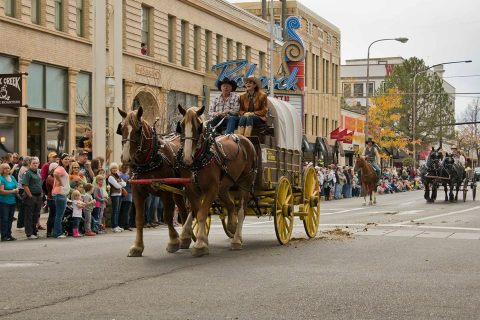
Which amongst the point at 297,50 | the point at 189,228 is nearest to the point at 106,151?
the point at 189,228

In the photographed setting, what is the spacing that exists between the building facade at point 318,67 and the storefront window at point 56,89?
28.6m

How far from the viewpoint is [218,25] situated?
5003cm

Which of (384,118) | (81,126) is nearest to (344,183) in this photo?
(81,126)

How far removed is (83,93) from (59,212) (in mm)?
18003

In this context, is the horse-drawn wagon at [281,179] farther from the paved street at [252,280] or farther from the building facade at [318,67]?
the building facade at [318,67]

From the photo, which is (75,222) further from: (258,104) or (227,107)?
(258,104)

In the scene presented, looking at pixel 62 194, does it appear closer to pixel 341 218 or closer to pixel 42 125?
pixel 341 218

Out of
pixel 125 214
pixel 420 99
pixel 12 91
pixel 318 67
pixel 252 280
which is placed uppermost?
pixel 318 67

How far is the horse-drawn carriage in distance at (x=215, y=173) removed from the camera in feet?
42.7

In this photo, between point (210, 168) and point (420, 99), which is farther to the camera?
point (420, 99)

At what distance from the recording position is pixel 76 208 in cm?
1948

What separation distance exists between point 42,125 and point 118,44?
7657mm

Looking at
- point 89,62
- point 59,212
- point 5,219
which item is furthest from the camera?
point 89,62

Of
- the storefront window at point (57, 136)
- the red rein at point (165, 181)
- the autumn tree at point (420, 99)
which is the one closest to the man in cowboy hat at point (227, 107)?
the red rein at point (165, 181)
